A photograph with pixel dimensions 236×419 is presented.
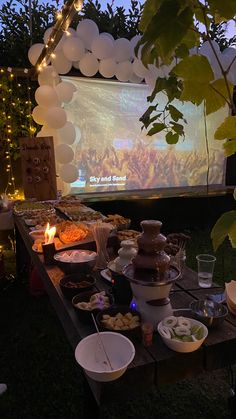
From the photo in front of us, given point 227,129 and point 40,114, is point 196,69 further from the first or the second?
point 40,114

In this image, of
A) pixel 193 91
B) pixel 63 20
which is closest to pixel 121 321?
pixel 193 91

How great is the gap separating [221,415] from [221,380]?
1.30 ft

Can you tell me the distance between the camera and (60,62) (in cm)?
456

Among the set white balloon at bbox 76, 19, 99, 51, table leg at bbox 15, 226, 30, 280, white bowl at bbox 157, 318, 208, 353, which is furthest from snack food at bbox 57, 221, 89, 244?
white balloon at bbox 76, 19, 99, 51

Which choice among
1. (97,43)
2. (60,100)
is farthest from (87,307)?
(97,43)

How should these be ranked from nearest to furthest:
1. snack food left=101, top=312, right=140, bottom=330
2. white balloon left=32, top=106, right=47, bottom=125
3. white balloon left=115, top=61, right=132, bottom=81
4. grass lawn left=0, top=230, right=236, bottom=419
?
snack food left=101, top=312, right=140, bottom=330 < grass lawn left=0, top=230, right=236, bottom=419 < white balloon left=32, top=106, right=47, bottom=125 < white balloon left=115, top=61, right=132, bottom=81

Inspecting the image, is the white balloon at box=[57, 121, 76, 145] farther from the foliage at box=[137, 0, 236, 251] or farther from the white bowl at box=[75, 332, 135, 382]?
the foliage at box=[137, 0, 236, 251]

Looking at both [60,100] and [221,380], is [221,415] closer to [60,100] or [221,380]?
[221,380]

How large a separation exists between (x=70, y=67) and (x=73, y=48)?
0.36 m

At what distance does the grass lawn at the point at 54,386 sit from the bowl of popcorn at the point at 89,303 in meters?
0.61

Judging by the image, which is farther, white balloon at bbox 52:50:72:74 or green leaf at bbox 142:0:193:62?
white balloon at bbox 52:50:72:74

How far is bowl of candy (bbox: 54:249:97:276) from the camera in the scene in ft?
6.49

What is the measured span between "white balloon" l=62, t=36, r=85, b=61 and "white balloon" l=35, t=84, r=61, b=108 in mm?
527

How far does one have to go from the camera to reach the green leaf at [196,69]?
491mm
